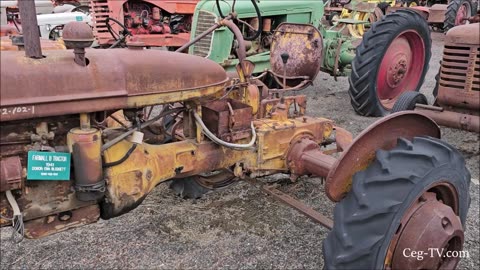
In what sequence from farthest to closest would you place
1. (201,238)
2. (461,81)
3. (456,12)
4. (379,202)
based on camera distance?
1. (456,12)
2. (461,81)
3. (201,238)
4. (379,202)

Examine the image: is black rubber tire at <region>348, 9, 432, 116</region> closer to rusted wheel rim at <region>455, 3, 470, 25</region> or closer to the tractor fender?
the tractor fender

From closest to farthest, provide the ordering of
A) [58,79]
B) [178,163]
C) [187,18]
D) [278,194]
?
[58,79]
[178,163]
[278,194]
[187,18]

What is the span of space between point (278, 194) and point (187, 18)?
5823mm

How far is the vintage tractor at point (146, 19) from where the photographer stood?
743 cm

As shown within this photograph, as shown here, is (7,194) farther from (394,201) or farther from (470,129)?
(470,129)

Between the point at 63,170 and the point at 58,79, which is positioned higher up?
the point at 58,79

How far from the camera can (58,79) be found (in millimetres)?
1759

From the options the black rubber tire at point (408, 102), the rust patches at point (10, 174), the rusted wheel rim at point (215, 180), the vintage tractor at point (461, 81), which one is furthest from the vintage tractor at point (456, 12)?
the rust patches at point (10, 174)

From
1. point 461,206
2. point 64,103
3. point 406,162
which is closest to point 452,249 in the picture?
point 461,206

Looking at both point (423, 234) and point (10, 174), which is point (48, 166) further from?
point (423, 234)

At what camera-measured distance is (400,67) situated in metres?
5.59

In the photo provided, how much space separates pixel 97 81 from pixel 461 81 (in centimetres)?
285

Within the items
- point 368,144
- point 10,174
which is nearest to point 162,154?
point 10,174

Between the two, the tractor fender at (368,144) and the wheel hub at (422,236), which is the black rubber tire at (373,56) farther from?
the wheel hub at (422,236)
